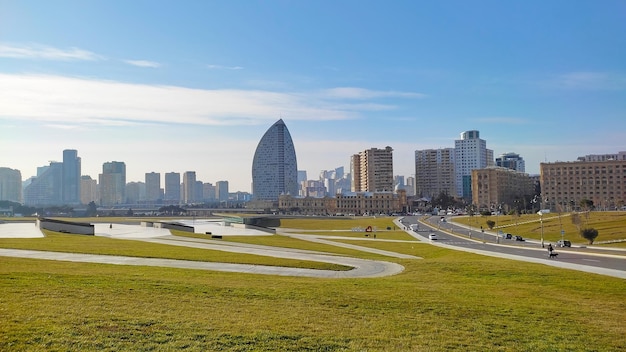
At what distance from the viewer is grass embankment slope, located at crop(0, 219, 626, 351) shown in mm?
11297

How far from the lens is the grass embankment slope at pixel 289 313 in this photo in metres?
11.3

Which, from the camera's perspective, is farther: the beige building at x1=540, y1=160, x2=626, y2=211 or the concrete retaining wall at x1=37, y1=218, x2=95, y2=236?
the beige building at x1=540, y1=160, x2=626, y2=211

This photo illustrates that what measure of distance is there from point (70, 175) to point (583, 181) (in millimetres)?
166165

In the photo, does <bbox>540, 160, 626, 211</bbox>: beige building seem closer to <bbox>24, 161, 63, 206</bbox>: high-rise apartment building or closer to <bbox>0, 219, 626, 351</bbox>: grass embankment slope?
<bbox>24, 161, 63, 206</bbox>: high-rise apartment building

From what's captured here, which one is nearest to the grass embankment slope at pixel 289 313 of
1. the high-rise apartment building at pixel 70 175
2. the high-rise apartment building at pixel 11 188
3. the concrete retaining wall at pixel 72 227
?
the concrete retaining wall at pixel 72 227

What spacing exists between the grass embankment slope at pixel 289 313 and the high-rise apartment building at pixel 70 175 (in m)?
141

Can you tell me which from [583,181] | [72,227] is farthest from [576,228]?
[583,181]

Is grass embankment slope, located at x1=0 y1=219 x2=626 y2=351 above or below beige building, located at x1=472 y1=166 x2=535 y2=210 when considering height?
below

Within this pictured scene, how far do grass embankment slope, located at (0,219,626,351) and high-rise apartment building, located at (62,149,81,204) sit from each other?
14120 cm

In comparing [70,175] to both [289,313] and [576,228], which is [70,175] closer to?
[576,228]

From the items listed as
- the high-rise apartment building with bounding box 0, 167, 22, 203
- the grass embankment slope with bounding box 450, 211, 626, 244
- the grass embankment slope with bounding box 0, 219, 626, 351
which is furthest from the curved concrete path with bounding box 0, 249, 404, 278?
the high-rise apartment building with bounding box 0, 167, 22, 203

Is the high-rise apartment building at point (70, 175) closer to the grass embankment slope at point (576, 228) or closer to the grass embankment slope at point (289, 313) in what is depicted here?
the grass embankment slope at point (576, 228)

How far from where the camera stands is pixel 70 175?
547 feet

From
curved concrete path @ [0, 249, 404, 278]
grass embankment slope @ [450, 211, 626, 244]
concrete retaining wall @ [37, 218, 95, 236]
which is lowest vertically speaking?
grass embankment slope @ [450, 211, 626, 244]
